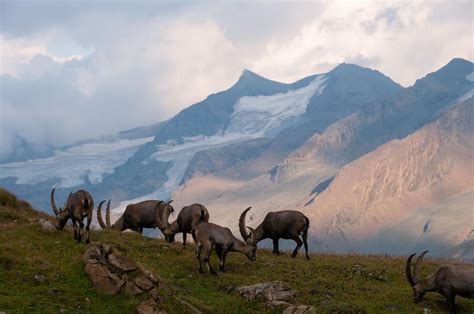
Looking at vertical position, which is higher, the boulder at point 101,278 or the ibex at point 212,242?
the ibex at point 212,242

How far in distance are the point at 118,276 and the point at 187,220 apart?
1203 cm

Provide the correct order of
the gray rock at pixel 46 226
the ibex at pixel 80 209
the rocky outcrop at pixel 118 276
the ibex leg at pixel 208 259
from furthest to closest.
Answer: the gray rock at pixel 46 226
the ibex at pixel 80 209
the ibex leg at pixel 208 259
the rocky outcrop at pixel 118 276

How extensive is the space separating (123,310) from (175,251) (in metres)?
11.3

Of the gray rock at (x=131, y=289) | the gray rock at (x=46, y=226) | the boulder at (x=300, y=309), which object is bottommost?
the boulder at (x=300, y=309)

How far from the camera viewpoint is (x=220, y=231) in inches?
1357

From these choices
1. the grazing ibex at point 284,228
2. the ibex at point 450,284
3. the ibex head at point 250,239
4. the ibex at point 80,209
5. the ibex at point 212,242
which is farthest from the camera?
the grazing ibex at point 284,228

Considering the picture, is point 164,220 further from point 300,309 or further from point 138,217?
point 300,309

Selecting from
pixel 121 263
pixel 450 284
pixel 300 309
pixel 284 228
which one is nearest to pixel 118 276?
pixel 121 263

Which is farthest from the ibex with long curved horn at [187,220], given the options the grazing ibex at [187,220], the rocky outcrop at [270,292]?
the rocky outcrop at [270,292]

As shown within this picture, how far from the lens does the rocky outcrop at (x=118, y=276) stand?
27.2m

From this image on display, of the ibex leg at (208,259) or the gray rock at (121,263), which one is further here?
the ibex leg at (208,259)

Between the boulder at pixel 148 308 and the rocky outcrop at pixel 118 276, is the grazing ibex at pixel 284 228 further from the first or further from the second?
the boulder at pixel 148 308

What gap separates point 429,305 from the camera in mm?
30234

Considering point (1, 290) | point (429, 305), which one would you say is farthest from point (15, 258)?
point (429, 305)
